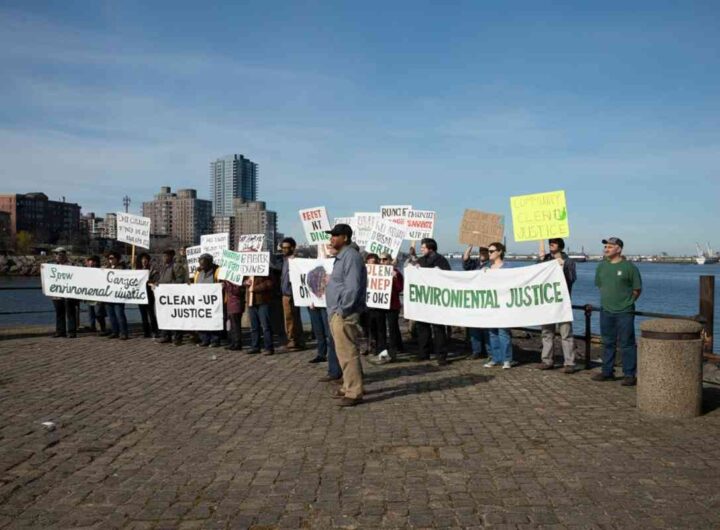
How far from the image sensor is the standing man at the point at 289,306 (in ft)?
40.9

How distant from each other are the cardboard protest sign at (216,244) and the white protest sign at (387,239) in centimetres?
363

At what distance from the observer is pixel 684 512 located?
185 inches

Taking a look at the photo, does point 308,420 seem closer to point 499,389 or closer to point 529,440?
point 529,440

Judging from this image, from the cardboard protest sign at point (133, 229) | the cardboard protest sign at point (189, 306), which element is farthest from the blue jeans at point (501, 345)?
the cardboard protest sign at point (133, 229)

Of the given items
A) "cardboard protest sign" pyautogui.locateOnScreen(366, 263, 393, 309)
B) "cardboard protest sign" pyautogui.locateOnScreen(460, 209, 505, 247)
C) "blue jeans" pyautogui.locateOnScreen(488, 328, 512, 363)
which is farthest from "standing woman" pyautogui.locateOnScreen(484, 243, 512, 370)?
"cardboard protest sign" pyautogui.locateOnScreen(460, 209, 505, 247)

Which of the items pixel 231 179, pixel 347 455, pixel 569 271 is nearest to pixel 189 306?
pixel 569 271

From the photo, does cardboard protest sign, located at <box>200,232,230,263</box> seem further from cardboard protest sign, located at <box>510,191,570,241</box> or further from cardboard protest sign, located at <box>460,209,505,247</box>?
cardboard protest sign, located at <box>510,191,570,241</box>

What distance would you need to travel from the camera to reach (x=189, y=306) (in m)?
13.6

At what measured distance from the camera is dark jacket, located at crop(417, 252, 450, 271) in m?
12.0

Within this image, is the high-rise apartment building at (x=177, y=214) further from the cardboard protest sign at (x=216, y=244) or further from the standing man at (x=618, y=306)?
the standing man at (x=618, y=306)

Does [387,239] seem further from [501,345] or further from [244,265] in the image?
Answer: [501,345]

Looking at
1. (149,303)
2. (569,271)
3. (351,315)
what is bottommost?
(149,303)

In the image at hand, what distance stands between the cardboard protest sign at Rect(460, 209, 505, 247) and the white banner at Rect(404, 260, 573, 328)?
7.95 feet

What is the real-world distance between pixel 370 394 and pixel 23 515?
4.91 m
